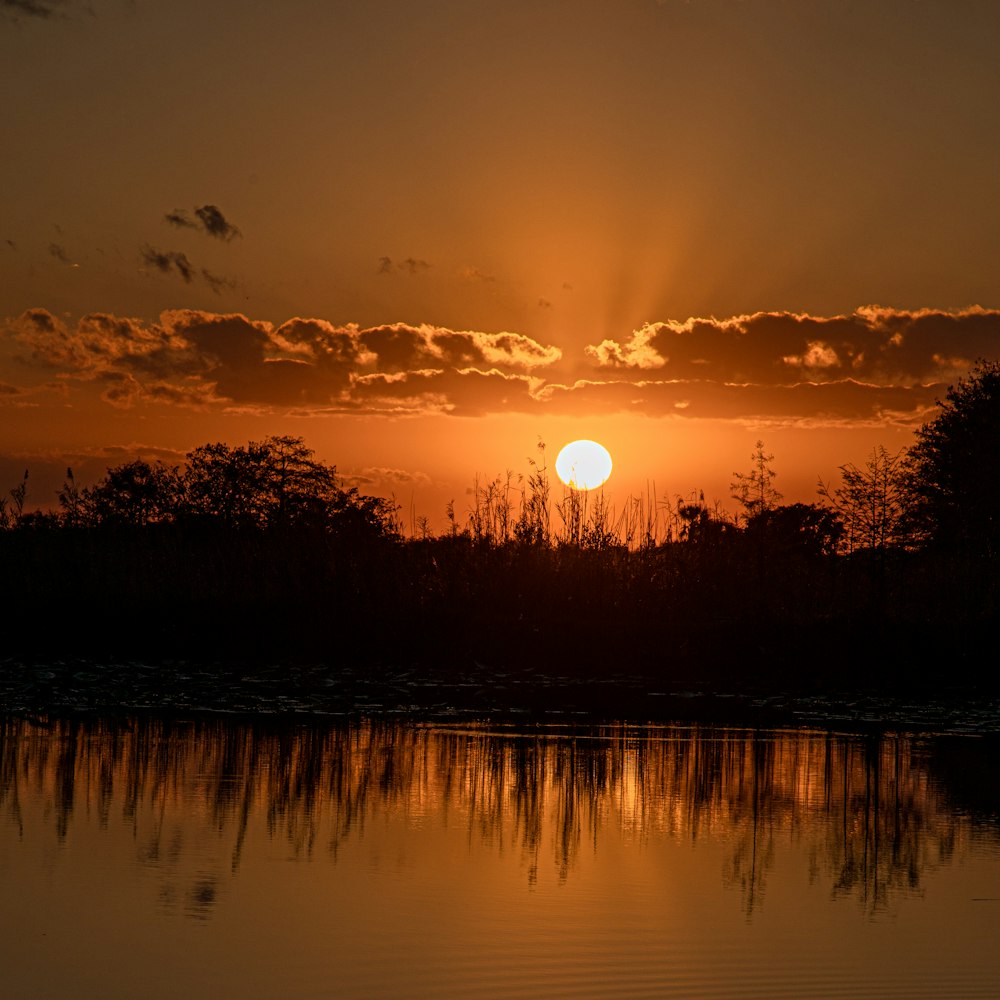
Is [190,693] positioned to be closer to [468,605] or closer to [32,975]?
[468,605]

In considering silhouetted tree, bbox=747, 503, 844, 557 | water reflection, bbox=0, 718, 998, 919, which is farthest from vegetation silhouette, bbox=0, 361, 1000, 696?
silhouetted tree, bbox=747, 503, 844, 557

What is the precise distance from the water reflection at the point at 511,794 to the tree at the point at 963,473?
32.7 metres

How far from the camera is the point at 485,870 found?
27.3ft

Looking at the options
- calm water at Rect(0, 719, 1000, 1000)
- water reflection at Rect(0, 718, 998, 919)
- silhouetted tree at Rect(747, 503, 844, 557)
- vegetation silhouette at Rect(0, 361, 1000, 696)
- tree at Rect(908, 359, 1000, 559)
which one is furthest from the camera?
silhouetted tree at Rect(747, 503, 844, 557)

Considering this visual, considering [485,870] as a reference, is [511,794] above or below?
above

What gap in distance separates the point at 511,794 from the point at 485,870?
8.61 ft

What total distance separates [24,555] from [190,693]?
1028cm

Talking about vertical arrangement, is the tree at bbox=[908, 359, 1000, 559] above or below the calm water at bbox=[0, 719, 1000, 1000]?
above

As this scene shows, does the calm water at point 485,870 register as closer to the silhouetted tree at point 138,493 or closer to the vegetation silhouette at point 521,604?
the vegetation silhouette at point 521,604

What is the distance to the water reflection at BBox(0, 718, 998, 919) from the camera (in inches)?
343

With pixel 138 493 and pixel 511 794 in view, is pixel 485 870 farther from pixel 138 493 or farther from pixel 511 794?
pixel 138 493

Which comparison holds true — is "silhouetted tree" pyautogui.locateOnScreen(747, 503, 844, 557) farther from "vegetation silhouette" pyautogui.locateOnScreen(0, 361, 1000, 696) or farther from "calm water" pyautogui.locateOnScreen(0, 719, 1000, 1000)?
"calm water" pyautogui.locateOnScreen(0, 719, 1000, 1000)

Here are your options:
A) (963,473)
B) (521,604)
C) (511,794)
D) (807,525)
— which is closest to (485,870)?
(511,794)

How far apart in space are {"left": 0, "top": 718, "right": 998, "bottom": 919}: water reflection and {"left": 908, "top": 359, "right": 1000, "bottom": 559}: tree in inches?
1286
